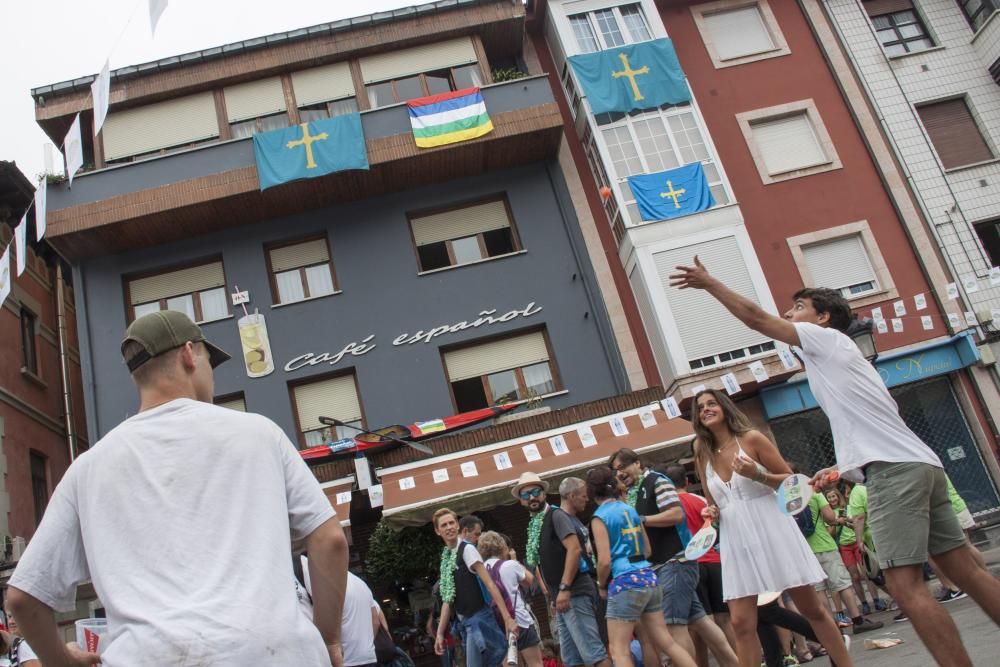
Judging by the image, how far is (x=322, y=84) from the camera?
1934 centimetres

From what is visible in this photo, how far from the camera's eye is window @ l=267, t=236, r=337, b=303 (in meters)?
18.5

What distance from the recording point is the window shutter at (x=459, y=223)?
1898 centimetres

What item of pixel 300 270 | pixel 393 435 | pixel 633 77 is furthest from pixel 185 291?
pixel 633 77

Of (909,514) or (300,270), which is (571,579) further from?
(300,270)

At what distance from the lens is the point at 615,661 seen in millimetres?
5832

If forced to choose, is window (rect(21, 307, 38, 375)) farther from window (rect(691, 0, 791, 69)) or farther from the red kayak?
window (rect(691, 0, 791, 69))

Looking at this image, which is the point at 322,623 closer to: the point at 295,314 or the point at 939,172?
the point at 295,314

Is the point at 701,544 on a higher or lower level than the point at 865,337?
lower

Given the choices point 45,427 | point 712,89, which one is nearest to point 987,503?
point 712,89

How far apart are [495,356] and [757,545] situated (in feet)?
42.9

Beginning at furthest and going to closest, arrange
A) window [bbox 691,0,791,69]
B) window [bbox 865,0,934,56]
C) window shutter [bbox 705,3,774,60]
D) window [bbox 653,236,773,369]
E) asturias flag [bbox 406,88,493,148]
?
window [bbox 865,0,934,56]
window shutter [bbox 705,3,774,60]
window [bbox 691,0,791,69]
asturias flag [bbox 406,88,493,148]
window [bbox 653,236,773,369]

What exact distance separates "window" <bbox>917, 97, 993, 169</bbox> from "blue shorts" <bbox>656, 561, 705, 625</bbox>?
16.7 meters

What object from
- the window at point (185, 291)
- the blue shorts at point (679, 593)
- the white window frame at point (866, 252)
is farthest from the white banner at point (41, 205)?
the white window frame at point (866, 252)

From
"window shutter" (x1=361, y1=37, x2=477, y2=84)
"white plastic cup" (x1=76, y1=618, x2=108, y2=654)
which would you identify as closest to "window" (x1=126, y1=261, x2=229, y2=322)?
"window shutter" (x1=361, y1=37, x2=477, y2=84)
